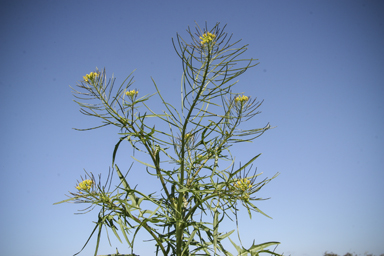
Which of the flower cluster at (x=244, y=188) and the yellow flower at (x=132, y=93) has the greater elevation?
the yellow flower at (x=132, y=93)

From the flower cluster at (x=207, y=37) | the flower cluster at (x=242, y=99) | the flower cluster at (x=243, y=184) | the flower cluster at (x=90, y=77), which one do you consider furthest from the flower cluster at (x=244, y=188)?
the flower cluster at (x=90, y=77)

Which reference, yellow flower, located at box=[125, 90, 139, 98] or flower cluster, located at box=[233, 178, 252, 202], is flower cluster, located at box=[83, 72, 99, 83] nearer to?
yellow flower, located at box=[125, 90, 139, 98]

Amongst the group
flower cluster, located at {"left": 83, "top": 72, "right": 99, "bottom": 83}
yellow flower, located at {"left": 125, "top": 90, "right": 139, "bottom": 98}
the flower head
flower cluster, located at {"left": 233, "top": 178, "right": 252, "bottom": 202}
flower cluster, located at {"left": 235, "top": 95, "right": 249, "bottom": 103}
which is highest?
flower cluster, located at {"left": 83, "top": 72, "right": 99, "bottom": 83}

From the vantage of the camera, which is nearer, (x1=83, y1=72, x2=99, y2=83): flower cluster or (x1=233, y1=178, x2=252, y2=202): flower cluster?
(x1=233, y1=178, x2=252, y2=202): flower cluster

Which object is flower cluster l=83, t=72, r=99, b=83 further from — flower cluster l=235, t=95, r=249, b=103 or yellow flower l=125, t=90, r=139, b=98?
flower cluster l=235, t=95, r=249, b=103

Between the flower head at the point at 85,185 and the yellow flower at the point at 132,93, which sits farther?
the yellow flower at the point at 132,93

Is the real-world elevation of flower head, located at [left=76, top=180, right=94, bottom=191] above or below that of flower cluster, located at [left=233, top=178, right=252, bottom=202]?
above

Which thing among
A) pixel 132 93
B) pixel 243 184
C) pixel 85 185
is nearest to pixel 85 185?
pixel 85 185

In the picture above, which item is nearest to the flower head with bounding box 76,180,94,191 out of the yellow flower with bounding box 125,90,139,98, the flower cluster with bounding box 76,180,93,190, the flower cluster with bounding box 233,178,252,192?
the flower cluster with bounding box 76,180,93,190

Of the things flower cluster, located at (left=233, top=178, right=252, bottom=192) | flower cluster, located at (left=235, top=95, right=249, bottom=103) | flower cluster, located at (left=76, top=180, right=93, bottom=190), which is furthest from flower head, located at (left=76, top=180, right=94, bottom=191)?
flower cluster, located at (left=235, top=95, right=249, bottom=103)

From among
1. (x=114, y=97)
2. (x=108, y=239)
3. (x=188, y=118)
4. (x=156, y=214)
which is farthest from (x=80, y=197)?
(x=188, y=118)

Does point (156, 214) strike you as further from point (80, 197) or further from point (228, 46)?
point (228, 46)

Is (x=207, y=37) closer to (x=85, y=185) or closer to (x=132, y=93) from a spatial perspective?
(x=132, y=93)

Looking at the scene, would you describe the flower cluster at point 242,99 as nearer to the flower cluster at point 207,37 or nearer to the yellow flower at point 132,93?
the flower cluster at point 207,37
